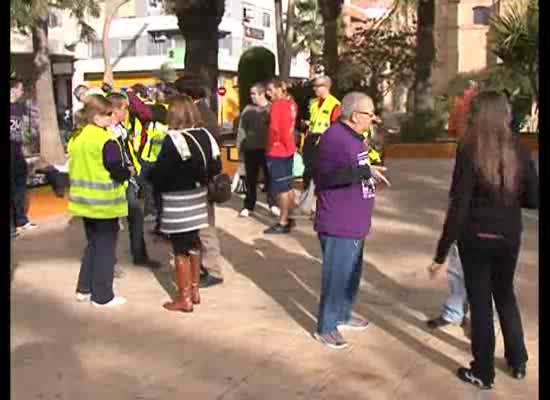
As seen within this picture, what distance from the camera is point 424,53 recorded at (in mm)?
21375

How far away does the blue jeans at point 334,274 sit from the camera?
5297 millimetres

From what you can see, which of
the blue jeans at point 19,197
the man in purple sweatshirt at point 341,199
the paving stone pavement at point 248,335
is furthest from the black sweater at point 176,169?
the blue jeans at point 19,197

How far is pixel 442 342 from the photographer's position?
18.1 ft

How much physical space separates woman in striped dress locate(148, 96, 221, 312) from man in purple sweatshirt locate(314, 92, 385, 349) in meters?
1.14

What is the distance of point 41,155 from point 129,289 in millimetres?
16757

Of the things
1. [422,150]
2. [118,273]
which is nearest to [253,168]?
[118,273]

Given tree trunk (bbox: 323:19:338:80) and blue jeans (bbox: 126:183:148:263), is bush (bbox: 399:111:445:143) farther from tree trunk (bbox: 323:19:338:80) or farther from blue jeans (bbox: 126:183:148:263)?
blue jeans (bbox: 126:183:148:263)

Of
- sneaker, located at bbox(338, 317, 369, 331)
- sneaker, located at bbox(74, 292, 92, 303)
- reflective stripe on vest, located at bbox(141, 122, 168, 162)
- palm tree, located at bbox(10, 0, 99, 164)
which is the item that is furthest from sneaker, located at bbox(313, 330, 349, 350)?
palm tree, located at bbox(10, 0, 99, 164)

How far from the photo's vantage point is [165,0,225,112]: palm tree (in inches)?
574

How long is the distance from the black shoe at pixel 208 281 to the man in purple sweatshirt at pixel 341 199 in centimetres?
180

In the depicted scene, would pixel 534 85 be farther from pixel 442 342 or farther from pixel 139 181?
pixel 442 342

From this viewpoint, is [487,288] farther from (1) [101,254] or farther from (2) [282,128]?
(2) [282,128]

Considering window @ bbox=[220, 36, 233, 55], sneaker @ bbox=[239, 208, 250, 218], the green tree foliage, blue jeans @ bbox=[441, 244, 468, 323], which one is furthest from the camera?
window @ bbox=[220, 36, 233, 55]

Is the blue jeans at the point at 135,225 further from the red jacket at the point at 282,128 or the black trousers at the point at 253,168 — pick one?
the black trousers at the point at 253,168
